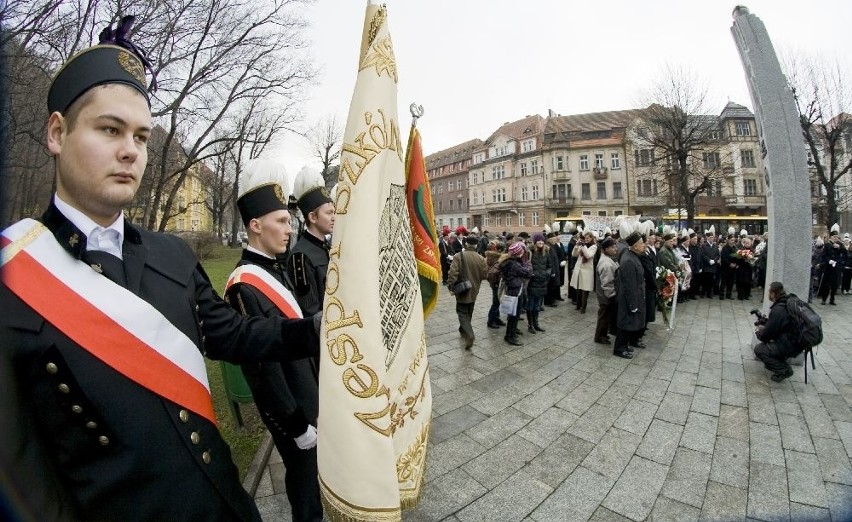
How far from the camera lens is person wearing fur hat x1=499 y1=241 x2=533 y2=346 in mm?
7090

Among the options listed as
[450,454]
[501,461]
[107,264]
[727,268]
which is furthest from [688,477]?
[727,268]

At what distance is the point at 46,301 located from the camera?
1.03 metres

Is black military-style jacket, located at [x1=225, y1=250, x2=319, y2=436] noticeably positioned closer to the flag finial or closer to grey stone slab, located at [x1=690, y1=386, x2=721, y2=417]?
the flag finial

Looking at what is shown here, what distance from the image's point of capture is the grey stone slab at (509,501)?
8.94 ft

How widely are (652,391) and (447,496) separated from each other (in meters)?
3.60

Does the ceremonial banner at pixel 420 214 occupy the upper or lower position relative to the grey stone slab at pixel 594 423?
upper

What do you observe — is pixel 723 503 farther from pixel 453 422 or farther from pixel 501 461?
pixel 453 422

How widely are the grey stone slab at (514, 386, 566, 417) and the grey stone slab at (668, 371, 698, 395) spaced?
1662 millimetres

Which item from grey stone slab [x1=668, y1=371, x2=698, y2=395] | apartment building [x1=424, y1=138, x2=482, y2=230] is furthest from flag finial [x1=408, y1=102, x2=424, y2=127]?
apartment building [x1=424, y1=138, x2=482, y2=230]

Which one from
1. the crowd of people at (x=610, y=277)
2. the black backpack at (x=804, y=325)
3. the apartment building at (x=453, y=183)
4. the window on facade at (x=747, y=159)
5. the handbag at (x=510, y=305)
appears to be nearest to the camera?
the black backpack at (x=804, y=325)

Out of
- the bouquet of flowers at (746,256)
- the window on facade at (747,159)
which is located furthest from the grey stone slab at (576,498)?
the window on facade at (747,159)

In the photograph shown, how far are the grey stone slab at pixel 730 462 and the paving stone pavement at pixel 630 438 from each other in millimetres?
15

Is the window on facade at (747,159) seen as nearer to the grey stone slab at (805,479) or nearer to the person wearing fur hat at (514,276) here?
the person wearing fur hat at (514,276)

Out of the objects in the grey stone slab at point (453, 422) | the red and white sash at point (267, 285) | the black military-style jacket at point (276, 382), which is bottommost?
the grey stone slab at point (453, 422)
